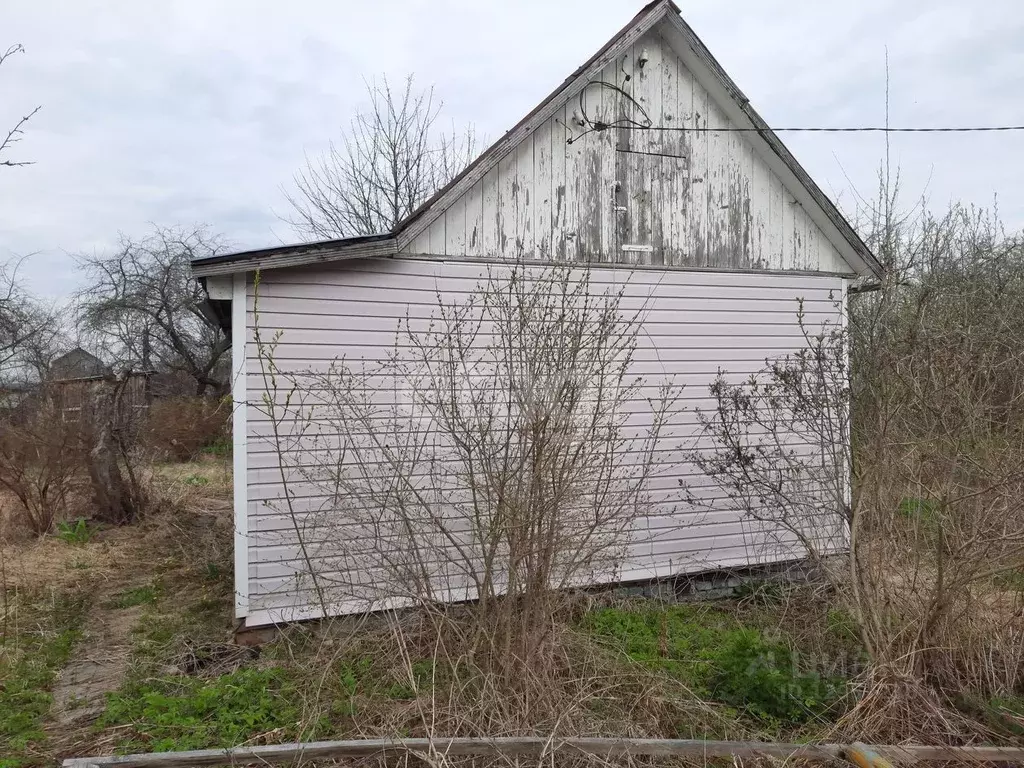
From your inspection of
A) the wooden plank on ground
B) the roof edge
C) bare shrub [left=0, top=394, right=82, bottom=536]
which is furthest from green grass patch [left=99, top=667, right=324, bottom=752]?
bare shrub [left=0, top=394, right=82, bottom=536]

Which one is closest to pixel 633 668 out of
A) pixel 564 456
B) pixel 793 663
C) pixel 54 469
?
pixel 793 663

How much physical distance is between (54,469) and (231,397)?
18.0ft

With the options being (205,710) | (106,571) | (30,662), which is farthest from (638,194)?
(106,571)

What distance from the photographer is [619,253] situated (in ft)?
21.9

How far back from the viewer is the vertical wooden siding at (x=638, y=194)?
6.27 m

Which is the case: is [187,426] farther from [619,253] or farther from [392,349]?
[619,253]

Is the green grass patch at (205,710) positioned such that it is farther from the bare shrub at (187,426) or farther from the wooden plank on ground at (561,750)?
the bare shrub at (187,426)

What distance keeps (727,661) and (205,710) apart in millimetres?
3374

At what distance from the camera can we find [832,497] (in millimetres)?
4973

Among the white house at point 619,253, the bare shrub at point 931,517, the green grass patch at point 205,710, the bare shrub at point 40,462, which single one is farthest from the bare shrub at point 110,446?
the bare shrub at point 931,517

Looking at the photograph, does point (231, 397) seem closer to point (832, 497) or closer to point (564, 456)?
point (564, 456)

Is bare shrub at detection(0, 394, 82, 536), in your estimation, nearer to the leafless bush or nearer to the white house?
the white house

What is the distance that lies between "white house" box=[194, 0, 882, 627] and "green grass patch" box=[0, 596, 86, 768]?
1407mm

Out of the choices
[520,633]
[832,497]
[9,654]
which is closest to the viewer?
[520,633]
